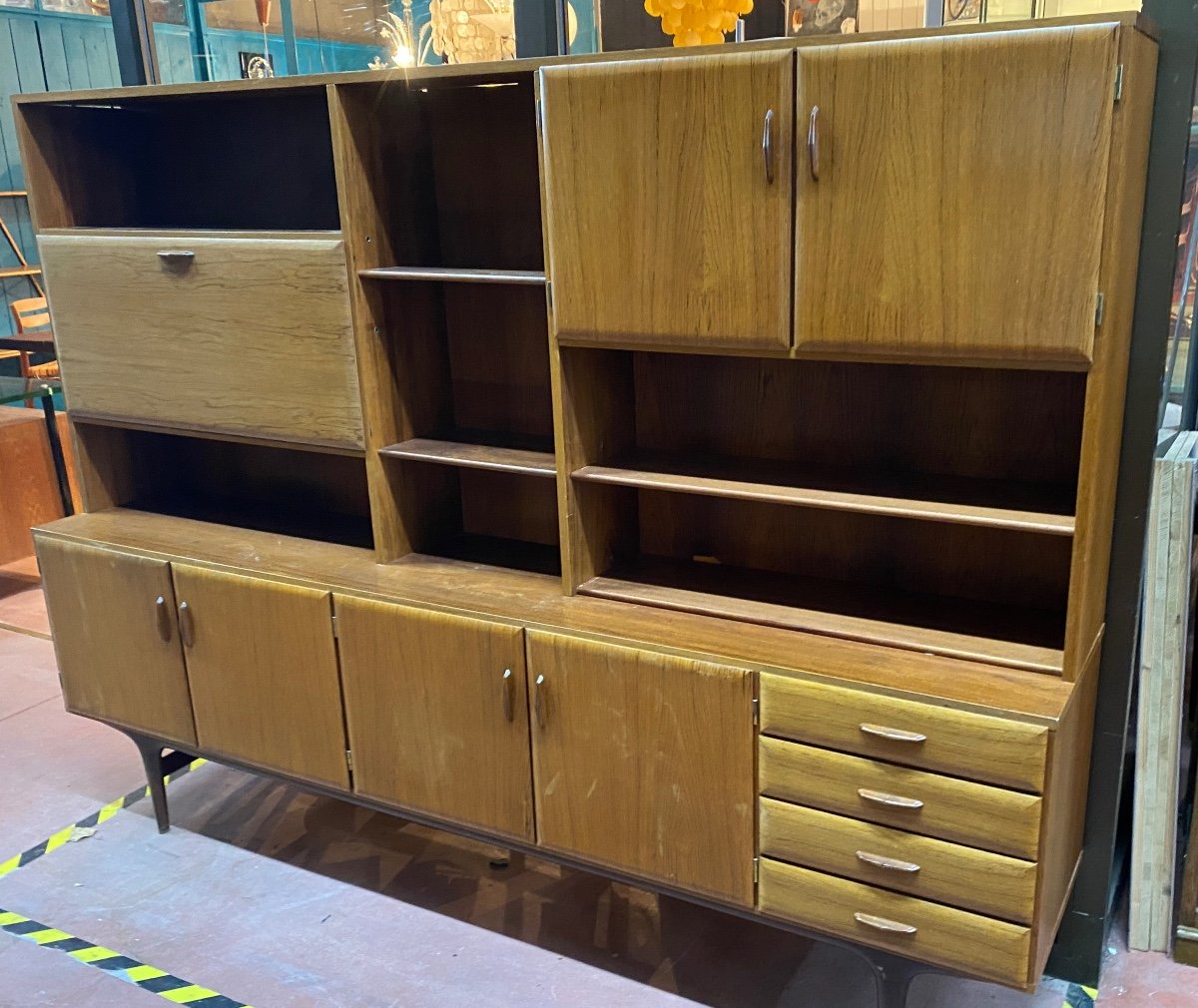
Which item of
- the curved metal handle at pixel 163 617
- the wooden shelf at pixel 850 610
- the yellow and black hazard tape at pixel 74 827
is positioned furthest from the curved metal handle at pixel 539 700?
the yellow and black hazard tape at pixel 74 827

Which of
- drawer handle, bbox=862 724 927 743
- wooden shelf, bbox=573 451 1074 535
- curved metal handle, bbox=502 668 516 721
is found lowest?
curved metal handle, bbox=502 668 516 721

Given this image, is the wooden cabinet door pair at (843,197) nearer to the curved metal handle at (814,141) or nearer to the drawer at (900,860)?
the curved metal handle at (814,141)

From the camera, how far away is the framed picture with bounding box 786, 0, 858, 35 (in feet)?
10.5

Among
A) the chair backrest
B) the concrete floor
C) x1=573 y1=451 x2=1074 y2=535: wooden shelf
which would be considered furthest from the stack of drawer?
the chair backrest

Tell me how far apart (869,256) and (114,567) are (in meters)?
1.91

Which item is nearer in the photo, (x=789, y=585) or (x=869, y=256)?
(x=869, y=256)

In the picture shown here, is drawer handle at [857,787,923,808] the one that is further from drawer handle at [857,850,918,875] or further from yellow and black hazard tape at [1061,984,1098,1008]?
yellow and black hazard tape at [1061,984,1098,1008]

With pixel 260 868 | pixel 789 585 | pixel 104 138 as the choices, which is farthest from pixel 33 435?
pixel 789 585

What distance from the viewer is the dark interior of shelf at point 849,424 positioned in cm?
200

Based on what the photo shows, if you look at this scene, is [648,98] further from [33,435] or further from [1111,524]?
[33,435]

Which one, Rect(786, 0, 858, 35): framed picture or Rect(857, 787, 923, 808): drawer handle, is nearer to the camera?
Rect(857, 787, 923, 808): drawer handle

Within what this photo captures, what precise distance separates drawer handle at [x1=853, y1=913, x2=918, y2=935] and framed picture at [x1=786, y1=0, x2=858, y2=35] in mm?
2415

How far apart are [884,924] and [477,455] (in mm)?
1184

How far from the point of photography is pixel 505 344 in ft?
8.23
